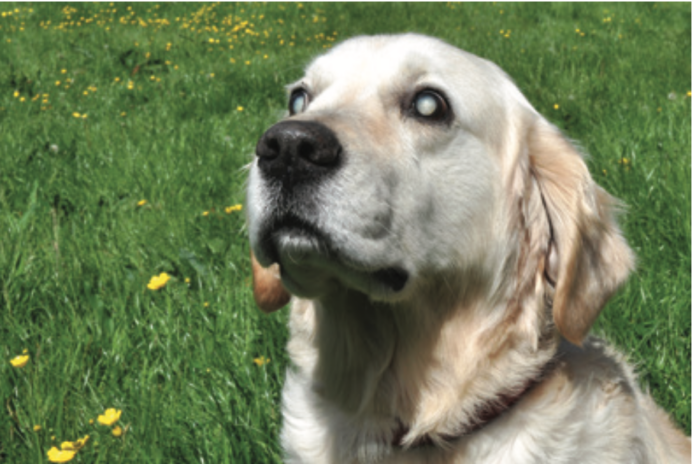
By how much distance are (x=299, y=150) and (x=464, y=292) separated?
71 cm

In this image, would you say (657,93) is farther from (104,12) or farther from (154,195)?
(104,12)

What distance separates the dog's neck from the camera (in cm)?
220

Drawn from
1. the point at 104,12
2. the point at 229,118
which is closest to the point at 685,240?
the point at 229,118

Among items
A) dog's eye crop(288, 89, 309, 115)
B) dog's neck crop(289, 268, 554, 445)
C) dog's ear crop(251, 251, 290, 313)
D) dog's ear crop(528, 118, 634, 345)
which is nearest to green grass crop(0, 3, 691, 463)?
dog's ear crop(251, 251, 290, 313)

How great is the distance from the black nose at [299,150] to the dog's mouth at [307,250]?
0.11 metres

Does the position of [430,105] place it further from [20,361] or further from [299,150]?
[20,361]

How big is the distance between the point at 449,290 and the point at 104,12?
898cm

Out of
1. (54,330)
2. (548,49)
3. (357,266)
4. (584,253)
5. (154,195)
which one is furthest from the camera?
(548,49)

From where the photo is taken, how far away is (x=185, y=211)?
3.96 m

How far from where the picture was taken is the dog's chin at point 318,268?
75.2 inches

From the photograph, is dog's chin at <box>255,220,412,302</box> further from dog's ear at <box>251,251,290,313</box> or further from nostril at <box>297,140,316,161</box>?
dog's ear at <box>251,251,290,313</box>

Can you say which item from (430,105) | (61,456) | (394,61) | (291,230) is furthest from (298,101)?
(61,456)

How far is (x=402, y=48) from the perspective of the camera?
7.57ft

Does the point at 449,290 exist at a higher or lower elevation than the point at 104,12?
higher
